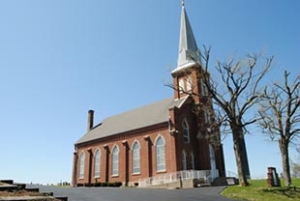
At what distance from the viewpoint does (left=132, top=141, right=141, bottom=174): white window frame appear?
35950 millimetres

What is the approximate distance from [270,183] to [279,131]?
20.3 ft

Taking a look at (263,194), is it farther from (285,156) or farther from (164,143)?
(164,143)

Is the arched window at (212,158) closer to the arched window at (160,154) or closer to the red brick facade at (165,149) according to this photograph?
the red brick facade at (165,149)

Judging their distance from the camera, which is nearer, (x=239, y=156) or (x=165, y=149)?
(x=239, y=156)

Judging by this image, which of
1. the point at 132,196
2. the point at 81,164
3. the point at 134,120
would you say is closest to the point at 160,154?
the point at 134,120

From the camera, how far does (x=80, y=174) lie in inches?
1758

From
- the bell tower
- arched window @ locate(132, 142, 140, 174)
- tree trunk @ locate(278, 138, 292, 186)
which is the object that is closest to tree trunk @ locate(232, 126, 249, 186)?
tree trunk @ locate(278, 138, 292, 186)

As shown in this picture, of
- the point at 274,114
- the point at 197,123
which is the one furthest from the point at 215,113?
the point at 197,123

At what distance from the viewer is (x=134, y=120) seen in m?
41.2

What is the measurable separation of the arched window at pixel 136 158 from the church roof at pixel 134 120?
2387 mm

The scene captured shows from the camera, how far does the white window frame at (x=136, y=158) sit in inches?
1415

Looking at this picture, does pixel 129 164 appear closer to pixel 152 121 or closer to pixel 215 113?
pixel 152 121

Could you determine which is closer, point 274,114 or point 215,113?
point 215,113

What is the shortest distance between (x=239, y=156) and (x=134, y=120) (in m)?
20.6
